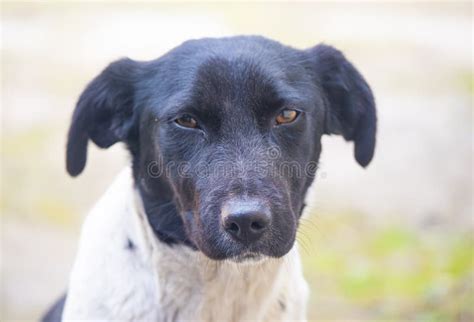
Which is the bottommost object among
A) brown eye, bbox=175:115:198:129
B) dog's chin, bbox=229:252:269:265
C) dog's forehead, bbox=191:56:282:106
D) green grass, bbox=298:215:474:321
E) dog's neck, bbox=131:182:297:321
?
green grass, bbox=298:215:474:321

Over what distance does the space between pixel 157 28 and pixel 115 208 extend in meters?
5.78

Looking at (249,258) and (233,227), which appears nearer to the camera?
(233,227)

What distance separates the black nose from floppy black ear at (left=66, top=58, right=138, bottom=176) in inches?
28.3

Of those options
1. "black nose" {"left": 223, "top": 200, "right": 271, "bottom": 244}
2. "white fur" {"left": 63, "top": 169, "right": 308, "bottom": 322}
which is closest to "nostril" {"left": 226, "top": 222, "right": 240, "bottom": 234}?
"black nose" {"left": 223, "top": 200, "right": 271, "bottom": 244}

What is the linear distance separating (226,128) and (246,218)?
38 cm

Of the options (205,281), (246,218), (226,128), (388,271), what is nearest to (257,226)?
(246,218)

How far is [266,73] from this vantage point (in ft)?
9.89

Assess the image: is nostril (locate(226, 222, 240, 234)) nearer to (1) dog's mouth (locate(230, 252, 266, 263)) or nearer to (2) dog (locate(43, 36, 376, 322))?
(2) dog (locate(43, 36, 376, 322))

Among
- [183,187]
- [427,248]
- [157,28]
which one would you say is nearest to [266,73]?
[183,187]

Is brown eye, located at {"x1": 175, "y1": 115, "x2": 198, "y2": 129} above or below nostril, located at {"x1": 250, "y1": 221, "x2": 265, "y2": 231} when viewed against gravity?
above

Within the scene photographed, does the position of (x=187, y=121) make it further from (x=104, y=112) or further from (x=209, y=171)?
(x=104, y=112)

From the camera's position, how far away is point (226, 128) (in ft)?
9.70

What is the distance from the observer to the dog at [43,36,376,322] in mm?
2881

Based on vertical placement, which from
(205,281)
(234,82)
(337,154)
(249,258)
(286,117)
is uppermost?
(234,82)
